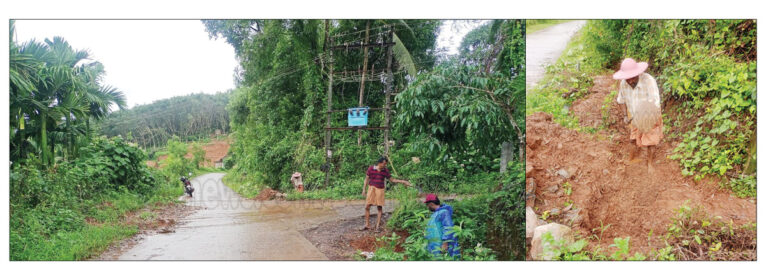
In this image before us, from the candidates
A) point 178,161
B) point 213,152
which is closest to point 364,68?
point 213,152

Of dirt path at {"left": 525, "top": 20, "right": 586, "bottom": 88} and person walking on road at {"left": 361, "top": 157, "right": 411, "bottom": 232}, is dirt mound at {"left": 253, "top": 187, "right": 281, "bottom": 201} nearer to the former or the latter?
person walking on road at {"left": 361, "top": 157, "right": 411, "bottom": 232}

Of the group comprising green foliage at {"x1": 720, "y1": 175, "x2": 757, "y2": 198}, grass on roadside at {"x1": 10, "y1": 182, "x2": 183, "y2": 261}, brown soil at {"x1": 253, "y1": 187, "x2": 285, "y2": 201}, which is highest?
green foliage at {"x1": 720, "y1": 175, "x2": 757, "y2": 198}

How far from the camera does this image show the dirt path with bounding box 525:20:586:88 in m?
3.18

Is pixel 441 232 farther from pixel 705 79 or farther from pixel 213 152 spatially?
pixel 705 79

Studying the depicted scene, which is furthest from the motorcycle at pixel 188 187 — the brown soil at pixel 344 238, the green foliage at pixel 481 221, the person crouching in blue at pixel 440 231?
the person crouching in blue at pixel 440 231

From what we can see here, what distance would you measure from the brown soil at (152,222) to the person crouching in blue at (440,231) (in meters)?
1.91

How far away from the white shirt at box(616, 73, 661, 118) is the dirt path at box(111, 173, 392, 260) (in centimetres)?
225

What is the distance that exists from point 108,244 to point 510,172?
3.17 m

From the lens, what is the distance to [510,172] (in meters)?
3.22

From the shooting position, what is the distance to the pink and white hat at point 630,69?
3.01 meters

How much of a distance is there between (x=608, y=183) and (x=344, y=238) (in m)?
2.07

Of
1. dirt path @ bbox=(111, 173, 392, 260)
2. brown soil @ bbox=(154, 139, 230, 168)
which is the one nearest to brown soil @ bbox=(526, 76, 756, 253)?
dirt path @ bbox=(111, 173, 392, 260)

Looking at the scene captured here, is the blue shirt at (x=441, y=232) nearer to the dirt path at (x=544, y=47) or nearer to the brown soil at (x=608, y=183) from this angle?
the brown soil at (x=608, y=183)

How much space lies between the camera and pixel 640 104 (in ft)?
9.78
